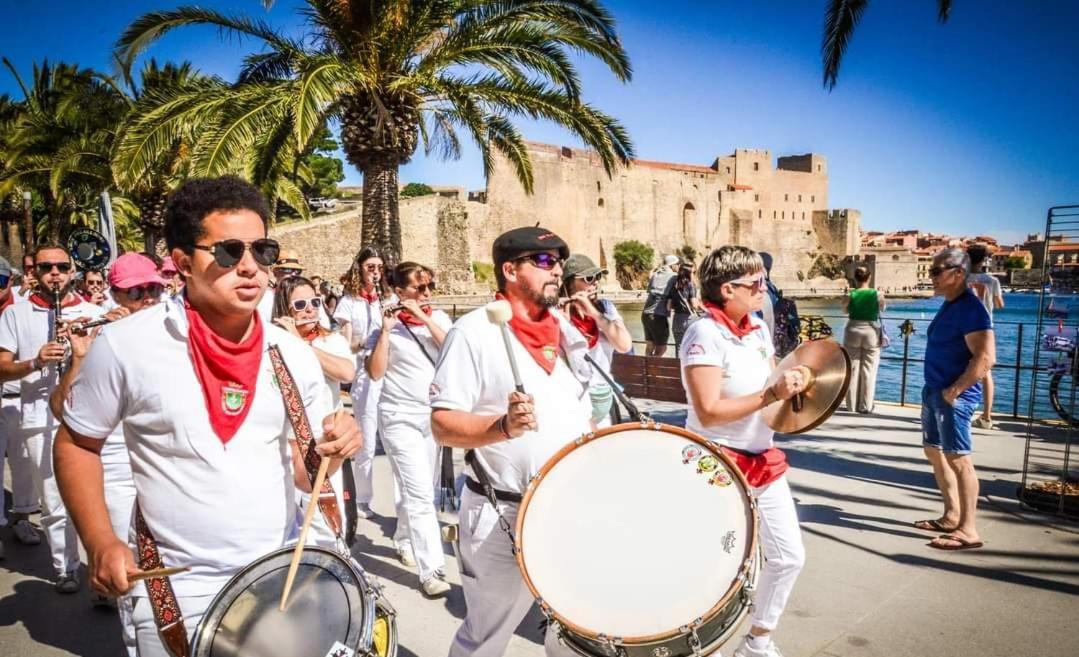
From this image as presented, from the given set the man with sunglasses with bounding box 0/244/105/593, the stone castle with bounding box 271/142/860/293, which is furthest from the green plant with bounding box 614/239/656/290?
the man with sunglasses with bounding box 0/244/105/593

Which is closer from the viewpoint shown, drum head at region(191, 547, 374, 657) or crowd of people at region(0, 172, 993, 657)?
drum head at region(191, 547, 374, 657)

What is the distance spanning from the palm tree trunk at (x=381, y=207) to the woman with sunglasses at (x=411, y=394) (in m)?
5.77

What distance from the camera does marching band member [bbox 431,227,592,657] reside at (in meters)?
2.60

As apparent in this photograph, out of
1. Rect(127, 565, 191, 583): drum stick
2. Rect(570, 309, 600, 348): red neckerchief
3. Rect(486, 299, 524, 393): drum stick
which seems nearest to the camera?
Rect(127, 565, 191, 583): drum stick

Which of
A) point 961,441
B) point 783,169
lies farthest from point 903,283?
point 961,441

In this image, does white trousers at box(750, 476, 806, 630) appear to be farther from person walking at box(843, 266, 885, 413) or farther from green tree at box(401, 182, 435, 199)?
green tree at box(401, 182, 435, 199)

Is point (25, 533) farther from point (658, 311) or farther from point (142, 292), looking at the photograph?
point (658, 311)

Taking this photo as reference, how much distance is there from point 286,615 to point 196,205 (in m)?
1.13

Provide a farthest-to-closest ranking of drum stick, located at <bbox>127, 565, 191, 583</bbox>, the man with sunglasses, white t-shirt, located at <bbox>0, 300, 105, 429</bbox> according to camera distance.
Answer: white t-shirt, located at <bbox>0, 300, 105, 429</bbox> → the man with sunglasses → drum stick, located at <bbox>127, 565, 191, 583</bbox>

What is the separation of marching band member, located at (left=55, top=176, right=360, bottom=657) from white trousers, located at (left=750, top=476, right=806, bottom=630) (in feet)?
6.43

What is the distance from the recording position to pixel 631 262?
69.2 metres

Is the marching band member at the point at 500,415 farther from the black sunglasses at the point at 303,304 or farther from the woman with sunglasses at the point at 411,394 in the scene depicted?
the black sunglasses at the point at 303,304

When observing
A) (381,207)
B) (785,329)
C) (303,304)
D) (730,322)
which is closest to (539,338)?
(730,322)

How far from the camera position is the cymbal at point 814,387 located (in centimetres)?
275
